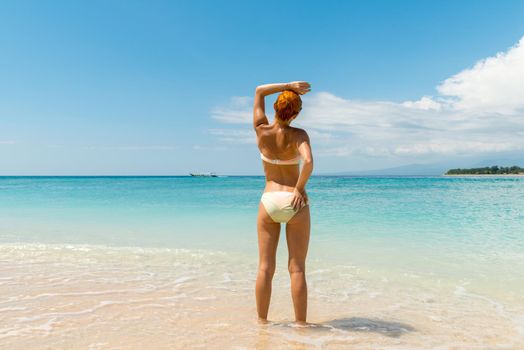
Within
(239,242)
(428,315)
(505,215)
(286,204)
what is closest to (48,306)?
(286,204)

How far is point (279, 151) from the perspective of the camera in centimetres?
403

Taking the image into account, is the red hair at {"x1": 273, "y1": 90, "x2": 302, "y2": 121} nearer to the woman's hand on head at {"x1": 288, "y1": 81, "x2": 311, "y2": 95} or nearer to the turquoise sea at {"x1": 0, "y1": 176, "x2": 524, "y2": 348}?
the woman's hand on head at {"x1": 288, "y1": 81, "x2": 311, "y2": 95}

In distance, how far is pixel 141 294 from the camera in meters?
5.31

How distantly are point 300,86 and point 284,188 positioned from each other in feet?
3.39

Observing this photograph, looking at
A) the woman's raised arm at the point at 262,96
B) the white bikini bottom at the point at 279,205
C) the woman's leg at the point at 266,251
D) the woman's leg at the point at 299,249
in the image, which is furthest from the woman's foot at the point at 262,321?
the woman's raised arm at the point at 262,96

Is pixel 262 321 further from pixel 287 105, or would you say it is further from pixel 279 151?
pixel 287 105

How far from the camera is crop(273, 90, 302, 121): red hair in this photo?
13.0ft

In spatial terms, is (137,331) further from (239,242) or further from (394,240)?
(394,240)

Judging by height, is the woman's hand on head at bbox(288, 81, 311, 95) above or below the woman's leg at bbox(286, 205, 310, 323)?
above

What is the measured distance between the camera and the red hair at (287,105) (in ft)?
13.0

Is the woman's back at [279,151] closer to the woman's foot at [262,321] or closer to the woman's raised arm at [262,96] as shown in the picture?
the woman's raised arm at [262,96]

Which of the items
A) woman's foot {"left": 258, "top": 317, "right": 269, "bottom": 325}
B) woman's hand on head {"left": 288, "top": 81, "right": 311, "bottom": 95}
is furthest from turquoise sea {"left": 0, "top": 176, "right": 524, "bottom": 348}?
woman's hand on head {"left": 288, "top": 81, "right": 311, "bottom": 95}

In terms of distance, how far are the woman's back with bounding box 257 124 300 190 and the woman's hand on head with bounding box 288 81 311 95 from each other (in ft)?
1.25

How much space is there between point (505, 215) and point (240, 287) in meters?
13.2
